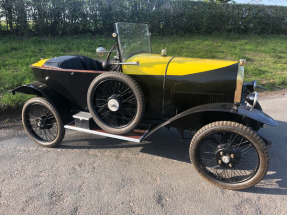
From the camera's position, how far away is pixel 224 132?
2.48 m

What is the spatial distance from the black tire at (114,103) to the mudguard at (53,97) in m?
0.61

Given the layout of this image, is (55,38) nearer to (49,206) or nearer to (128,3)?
(128,3)

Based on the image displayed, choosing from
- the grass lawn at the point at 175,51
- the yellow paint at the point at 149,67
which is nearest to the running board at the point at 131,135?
the yellow paint at the point at 149,67

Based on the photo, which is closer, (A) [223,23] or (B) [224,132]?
(B) [224,132]

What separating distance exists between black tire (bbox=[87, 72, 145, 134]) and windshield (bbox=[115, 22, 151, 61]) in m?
0.44

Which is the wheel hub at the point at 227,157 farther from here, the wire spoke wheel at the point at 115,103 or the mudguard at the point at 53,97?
the mudguard at the point at 53,97

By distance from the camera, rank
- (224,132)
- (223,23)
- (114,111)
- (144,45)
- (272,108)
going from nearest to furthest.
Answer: (224,132) → (114,111) → (144,45) → (272,108) → (223,23)

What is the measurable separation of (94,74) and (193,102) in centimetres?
136

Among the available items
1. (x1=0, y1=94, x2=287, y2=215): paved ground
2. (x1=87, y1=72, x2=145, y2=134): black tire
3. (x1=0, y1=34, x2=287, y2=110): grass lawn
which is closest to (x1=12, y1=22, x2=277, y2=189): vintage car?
(x1=87, y1=72, x2=145, y2=134): black tire

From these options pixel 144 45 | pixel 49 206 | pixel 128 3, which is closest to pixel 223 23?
pixel 128 3

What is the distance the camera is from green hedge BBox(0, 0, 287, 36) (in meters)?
8.49

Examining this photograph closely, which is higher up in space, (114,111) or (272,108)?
(114,111)

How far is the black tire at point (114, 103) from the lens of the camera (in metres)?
2.79

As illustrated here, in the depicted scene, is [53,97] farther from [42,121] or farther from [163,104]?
[163,104]
